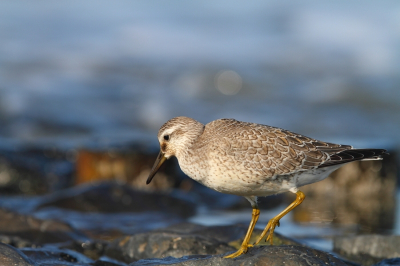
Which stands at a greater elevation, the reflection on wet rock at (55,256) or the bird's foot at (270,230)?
the bird's foot at (270,230)

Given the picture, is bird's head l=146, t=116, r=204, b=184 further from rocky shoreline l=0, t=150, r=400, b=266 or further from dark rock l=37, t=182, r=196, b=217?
dark rock l=37, t=182, r=196, b=217

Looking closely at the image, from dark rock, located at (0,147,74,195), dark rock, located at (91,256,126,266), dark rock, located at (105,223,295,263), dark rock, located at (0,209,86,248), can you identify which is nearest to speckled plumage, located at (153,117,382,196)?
dark rock, located at (105,223,295,263)

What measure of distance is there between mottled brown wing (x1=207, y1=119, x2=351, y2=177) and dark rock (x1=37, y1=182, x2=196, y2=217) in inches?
146

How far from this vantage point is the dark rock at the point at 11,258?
504cm

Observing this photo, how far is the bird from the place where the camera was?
5.40 m

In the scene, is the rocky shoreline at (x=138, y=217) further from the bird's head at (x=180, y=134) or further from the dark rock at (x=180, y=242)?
the bird's head at (x=180, y=134)

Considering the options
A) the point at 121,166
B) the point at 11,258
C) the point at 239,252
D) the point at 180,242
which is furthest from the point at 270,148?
the point at 121,166

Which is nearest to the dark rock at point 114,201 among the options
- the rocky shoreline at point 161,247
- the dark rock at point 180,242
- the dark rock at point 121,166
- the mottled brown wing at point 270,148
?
the rocky shoreline at point 161,247

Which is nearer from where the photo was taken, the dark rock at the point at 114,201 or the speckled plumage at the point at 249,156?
the speckled plumage at the point at 249,156

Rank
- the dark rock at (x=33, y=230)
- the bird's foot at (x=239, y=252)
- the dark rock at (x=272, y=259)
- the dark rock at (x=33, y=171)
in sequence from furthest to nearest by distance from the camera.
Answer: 1. the dark rock at (x=33, y=171)
2. the dark rock at (x=33, y=230)
3. the bird's foot at (x=239, y=252)
4. the dark rock at (x=272, y=259)

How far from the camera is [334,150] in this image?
5895 mm

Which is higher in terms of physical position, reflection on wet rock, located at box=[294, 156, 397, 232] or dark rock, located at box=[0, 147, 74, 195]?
reflection on wet rock, located at box=[294, 156, 397, 232]

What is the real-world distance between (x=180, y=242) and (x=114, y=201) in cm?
330

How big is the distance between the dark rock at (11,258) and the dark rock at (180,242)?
1471 millimetres
